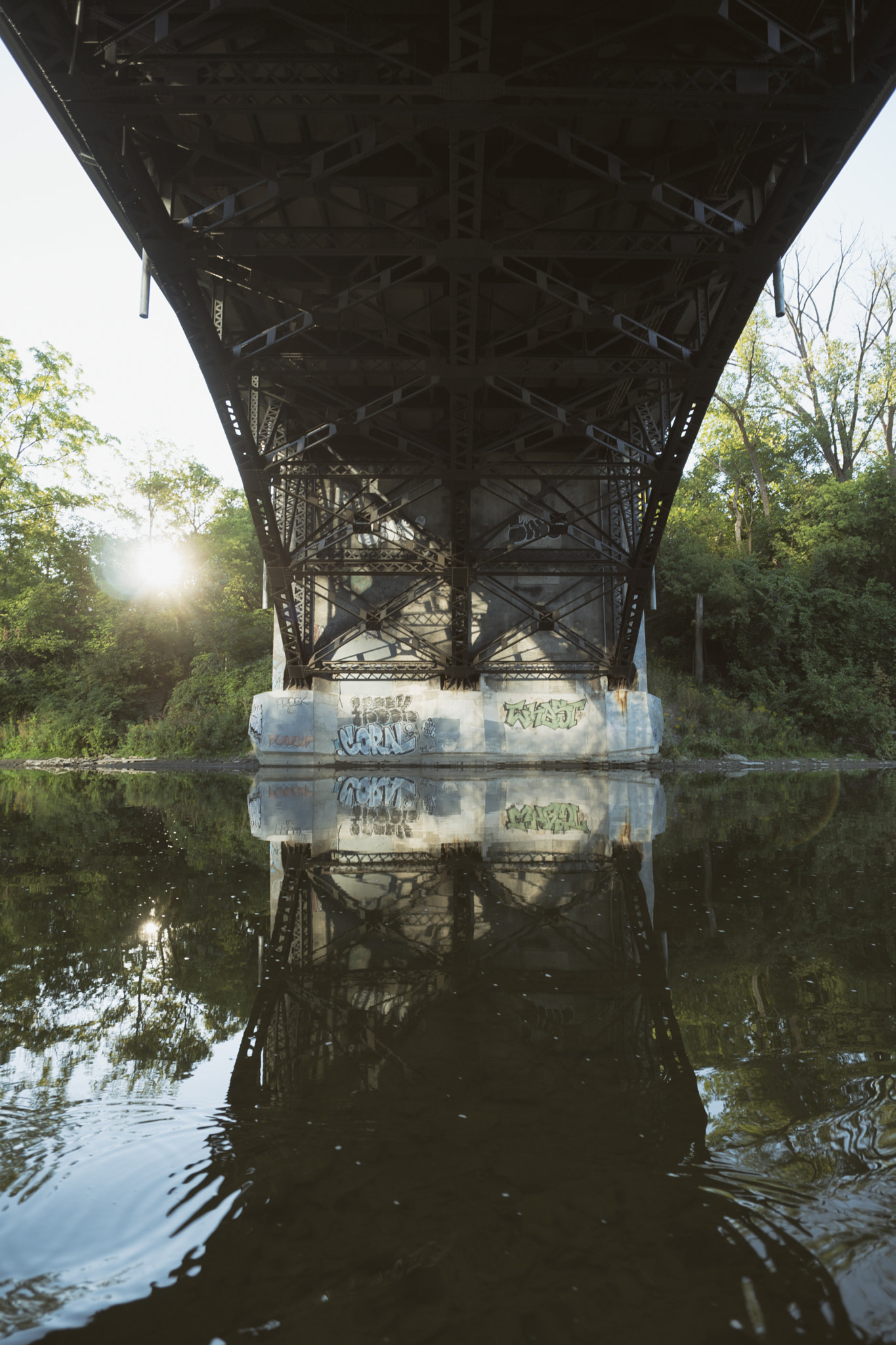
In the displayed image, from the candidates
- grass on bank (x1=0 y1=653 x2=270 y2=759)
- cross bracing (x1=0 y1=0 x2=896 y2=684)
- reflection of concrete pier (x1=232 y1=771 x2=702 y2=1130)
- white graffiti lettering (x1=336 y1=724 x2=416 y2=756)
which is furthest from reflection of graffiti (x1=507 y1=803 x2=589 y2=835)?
grass on bank (x1=0 y1=653 x2=270 y2=759)

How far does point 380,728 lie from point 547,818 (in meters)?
14.3

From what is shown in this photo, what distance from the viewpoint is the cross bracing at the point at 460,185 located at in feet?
32.2

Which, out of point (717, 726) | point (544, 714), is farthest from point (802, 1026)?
point (717, 726)

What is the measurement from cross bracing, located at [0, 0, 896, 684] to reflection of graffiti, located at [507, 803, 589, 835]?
8.96m

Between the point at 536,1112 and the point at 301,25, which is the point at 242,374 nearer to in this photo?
the point at 301,25

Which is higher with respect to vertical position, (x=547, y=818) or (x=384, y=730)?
(x=384, y=730)

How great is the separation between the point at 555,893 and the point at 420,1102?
3514 millimetres

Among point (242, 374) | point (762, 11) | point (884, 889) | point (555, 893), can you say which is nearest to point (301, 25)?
point (762, 11)

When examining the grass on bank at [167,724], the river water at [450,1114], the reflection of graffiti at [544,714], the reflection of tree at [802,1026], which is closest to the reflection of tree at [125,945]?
the river water at [450,1114]

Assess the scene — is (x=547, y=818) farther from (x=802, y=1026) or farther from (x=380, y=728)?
(x=380, y=728)

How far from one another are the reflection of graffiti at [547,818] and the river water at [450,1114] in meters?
3.57

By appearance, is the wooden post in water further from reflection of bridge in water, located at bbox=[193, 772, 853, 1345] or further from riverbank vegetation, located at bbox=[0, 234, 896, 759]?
reflection of bridge in water, located at bbox=[193, 772, 853, 1345]

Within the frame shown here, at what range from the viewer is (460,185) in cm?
1176

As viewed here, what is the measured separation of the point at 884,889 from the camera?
6.11 metres
